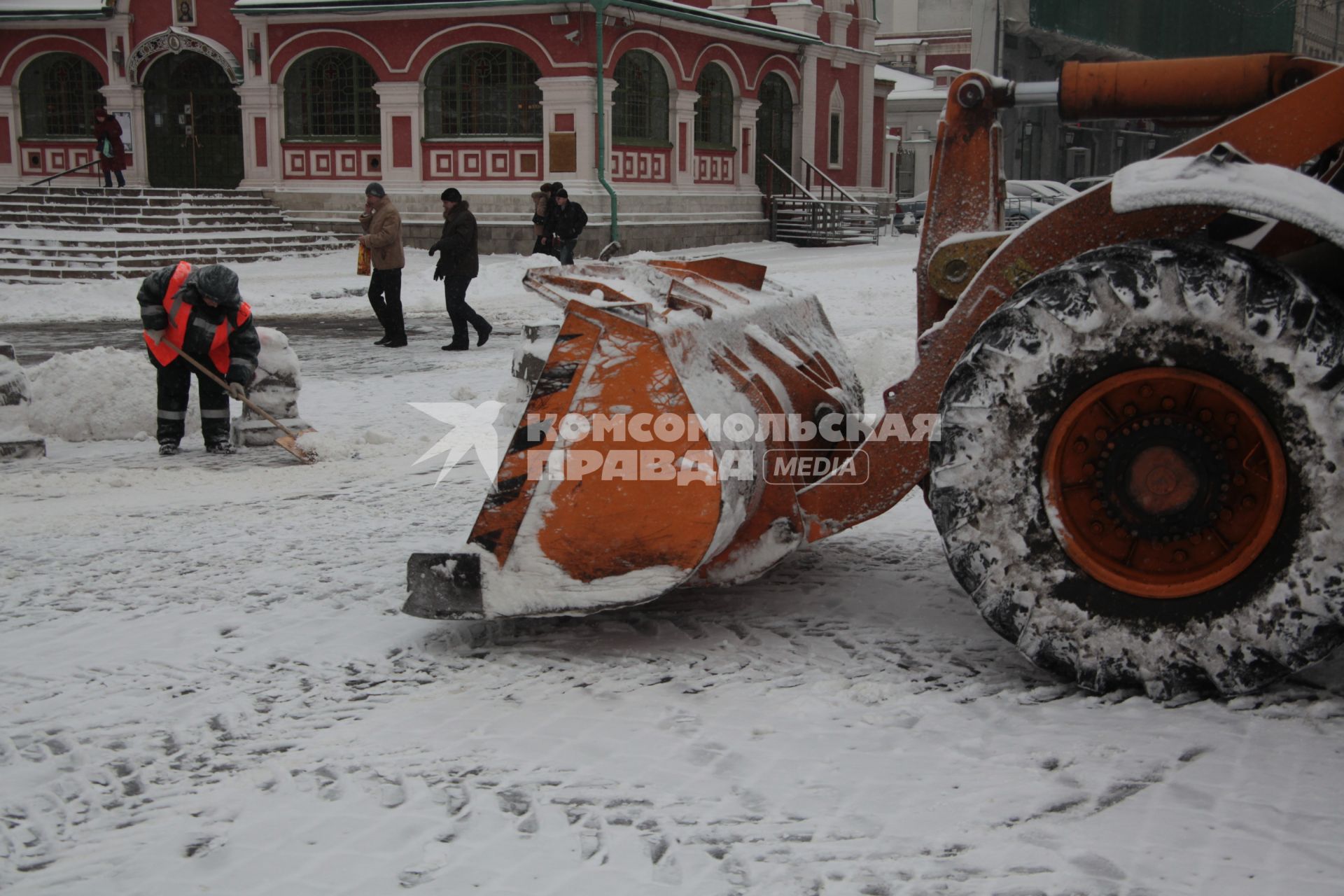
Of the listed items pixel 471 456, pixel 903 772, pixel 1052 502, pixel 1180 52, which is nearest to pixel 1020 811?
pixel 903 772

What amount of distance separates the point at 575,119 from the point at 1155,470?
63.2 ft

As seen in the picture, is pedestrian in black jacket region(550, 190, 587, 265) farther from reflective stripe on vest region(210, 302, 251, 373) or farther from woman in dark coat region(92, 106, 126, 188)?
woman in dark coat region(92, 106, 126, 188)

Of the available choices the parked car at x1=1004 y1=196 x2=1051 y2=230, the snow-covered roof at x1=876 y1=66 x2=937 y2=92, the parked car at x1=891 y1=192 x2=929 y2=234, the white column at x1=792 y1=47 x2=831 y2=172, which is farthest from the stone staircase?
the snow-covered roof at x1=876 y1=66 x2=937 y2=92

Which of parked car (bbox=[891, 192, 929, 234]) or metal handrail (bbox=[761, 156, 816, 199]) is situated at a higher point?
metal handrail (bbox=[761, 156, 816, 199])

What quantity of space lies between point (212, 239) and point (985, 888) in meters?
20.4

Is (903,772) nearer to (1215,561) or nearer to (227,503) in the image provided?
(1215,561)

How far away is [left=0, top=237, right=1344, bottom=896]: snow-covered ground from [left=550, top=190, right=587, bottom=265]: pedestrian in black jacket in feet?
39.3

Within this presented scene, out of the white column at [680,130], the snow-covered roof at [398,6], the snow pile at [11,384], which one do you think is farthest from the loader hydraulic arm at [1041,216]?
the white column at [680,130]

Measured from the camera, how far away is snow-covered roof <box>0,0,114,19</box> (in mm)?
22844

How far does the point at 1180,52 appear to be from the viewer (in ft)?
154

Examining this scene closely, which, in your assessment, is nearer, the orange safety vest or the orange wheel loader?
the orange wheel loader

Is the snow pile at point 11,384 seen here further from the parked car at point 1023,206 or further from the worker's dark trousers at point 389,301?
the parked car at point 1023,206

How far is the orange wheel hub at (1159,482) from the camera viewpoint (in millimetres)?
3057

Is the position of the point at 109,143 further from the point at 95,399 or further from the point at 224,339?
the point at 224,339
